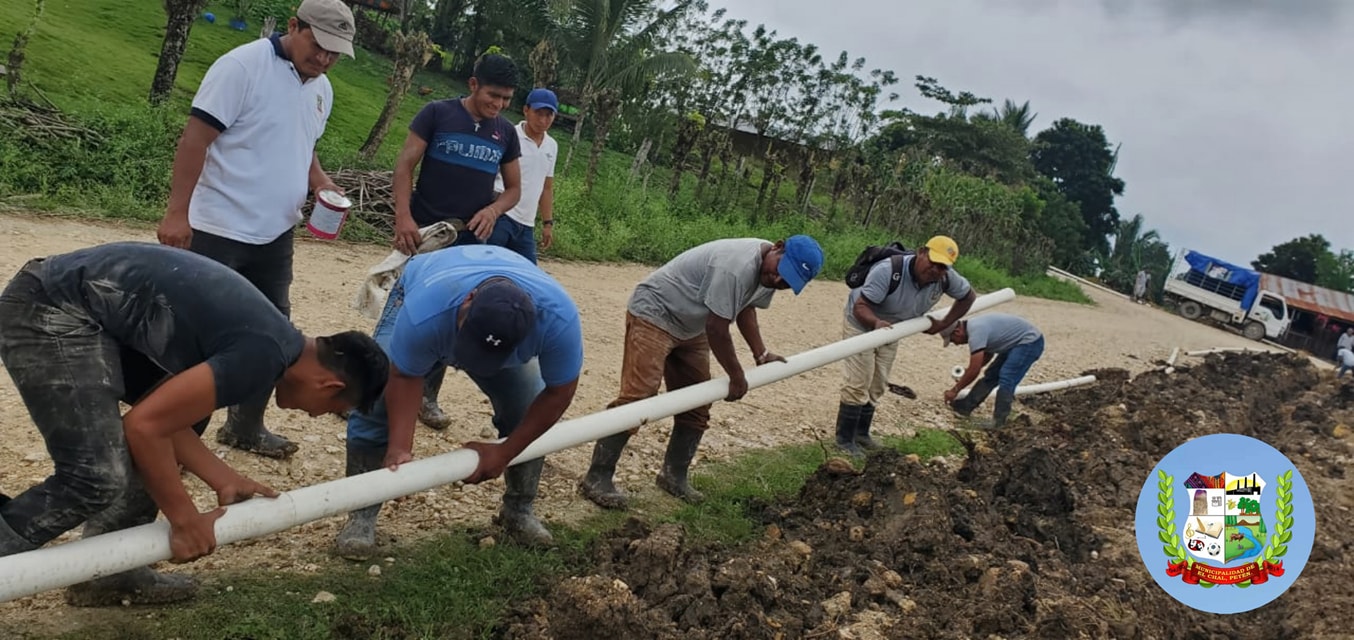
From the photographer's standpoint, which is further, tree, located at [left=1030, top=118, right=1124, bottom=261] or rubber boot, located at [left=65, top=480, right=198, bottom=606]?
tree, located at [left=1030, top=118, right=1124, bottom=261]

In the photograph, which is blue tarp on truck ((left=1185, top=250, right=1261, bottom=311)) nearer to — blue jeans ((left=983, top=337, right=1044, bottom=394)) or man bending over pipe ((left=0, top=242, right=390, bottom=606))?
blue jeans ((left=983, top=337, right=1044, bottom=394))

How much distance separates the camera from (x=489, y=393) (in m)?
3.59

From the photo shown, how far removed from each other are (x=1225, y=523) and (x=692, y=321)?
287 centimetres

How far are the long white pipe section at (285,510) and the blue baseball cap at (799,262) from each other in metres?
0.79

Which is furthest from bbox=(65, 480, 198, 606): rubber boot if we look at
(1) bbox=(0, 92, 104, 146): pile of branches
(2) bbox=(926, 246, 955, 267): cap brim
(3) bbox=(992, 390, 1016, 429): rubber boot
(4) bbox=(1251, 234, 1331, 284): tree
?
(4) bbox=(1251, 234, 1331, 284): tree

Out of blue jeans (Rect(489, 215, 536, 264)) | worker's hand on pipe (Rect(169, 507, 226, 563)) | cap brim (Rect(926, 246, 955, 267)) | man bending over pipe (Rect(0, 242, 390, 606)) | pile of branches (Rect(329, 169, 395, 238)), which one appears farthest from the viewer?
pile of branches (Rect(329, 169, 395, 238))

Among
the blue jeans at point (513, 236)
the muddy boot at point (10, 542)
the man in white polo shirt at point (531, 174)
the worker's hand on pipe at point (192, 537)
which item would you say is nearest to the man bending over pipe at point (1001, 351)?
the man in white polo shirt at point (531, 174)

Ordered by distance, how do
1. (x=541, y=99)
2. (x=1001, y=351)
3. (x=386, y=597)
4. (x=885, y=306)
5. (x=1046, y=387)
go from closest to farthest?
(x=386, y=597)
(x=541, y=99)
(x=885, y=306)
(x=1001, y=351)
(x=1046, y=387)

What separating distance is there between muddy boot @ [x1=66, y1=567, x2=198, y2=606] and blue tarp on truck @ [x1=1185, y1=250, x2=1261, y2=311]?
123ft

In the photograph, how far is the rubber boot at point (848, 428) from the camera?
679 centimetres

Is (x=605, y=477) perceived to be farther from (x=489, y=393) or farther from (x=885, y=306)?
(x=885, y=306)

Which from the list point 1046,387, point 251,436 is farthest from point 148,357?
point 1046,387

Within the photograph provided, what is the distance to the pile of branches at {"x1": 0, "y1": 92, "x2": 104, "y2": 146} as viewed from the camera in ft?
29.1

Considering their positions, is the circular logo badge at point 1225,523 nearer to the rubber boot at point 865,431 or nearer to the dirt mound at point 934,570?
the dirt mound at point 934,570
